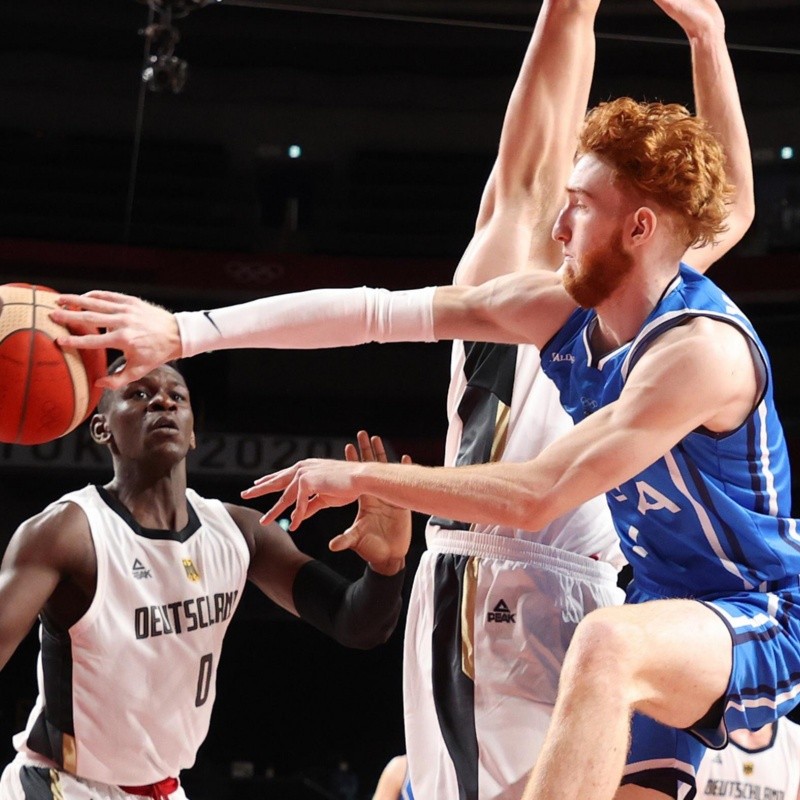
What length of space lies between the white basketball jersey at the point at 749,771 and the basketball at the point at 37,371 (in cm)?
160

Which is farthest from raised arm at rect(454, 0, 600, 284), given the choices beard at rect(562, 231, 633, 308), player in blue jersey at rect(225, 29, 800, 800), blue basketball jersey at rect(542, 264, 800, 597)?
blue basketball jersey at rect(542, 264, 800, 597)

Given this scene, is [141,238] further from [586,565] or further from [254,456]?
[586,565]

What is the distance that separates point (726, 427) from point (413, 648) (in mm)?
1029

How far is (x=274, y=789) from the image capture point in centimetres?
803

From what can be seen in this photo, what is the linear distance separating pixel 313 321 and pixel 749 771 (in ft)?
4.61

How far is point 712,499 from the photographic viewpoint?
2559 mm

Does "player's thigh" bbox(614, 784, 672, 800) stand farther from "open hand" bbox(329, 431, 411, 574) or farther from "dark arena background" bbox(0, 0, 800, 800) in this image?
"dark arena background" bbox(0, 0, 800, 800)

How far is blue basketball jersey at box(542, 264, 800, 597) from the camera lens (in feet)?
8.43

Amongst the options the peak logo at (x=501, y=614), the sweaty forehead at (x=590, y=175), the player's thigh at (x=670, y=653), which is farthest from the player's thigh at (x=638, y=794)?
the sweaty forehead at (x=590, y=175)

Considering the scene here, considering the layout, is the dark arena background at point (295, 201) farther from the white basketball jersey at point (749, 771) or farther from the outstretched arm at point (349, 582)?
the white basketball jersey at point (749, 771)

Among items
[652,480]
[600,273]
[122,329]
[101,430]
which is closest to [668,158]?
[600,273]

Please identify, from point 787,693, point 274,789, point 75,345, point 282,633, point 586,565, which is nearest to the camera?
point 787,693

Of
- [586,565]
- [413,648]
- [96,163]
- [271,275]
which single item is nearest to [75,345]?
[413,648]

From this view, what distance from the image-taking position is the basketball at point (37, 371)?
9.18ft
